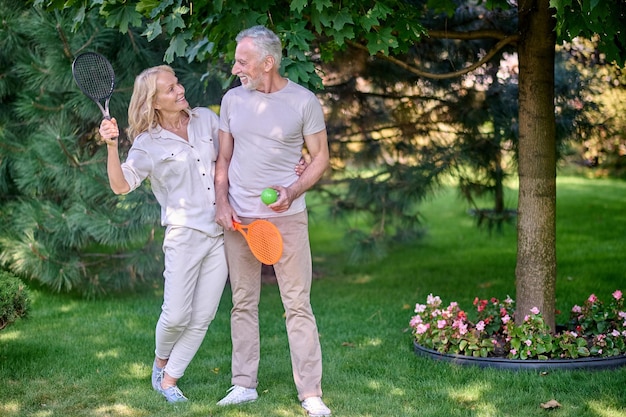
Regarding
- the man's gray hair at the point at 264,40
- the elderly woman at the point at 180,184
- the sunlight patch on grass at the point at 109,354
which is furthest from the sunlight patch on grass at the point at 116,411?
the man's gray hair at the point at 264,40

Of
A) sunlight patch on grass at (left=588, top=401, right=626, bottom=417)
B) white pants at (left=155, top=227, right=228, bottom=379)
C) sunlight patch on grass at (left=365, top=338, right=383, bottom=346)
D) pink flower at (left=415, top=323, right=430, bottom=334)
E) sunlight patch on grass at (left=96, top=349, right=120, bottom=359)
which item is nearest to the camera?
sunlight patch on grass at (left=588, top=401, right=626, bottom=417)

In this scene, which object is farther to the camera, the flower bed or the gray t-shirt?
the flower bed

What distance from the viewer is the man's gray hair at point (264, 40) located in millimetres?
3807

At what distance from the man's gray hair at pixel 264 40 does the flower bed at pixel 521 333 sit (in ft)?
6.51

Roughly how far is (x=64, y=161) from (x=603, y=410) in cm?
441

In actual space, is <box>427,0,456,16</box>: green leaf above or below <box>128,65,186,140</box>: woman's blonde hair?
above

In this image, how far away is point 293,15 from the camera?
14.8 feet

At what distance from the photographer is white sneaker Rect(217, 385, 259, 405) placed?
13.8ft

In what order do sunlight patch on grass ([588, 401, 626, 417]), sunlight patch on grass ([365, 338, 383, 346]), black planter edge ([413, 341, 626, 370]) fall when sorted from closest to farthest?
sunlight patch on grass ([588, 401, 626, 417])
black planter edge ([413, 341, 626, 370])
sunlight patch on grass ([365, 338, 383, 346])

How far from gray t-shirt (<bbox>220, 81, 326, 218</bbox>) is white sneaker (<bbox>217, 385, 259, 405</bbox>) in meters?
0.95

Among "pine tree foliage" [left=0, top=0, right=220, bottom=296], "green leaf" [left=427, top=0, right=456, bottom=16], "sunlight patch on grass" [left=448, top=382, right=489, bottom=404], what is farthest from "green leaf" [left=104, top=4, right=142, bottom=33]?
"sunlight patch on grass" [left=448, top=382, right=489, bottom=404]

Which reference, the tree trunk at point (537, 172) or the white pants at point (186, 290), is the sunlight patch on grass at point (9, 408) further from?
the tree trunk at point (537, 172)

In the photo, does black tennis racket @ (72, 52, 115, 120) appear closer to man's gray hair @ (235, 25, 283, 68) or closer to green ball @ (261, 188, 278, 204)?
man's gray hair @ (235, 25, 283, 68)

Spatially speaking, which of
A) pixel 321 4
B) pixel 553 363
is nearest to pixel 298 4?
pixel 321 4
